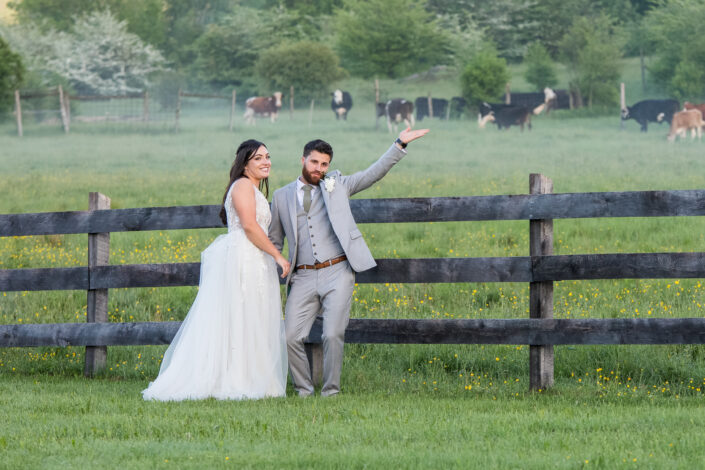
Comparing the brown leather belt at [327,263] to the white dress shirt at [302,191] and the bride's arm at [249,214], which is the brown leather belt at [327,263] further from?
the white dress shirt at [302,191]

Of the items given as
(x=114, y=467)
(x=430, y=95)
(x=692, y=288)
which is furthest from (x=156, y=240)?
(x=430, y=95)

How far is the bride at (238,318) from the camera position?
24.2 feet

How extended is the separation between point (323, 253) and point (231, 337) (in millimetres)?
960

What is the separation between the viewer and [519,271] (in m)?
7.57

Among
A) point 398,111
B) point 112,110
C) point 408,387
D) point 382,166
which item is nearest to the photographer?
point 382,166

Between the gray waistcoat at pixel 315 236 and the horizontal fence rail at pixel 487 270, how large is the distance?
56 centimetres

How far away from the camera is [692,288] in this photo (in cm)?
1252

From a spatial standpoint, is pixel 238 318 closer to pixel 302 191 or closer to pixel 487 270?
pixel 302 191

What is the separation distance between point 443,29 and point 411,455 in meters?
57.9

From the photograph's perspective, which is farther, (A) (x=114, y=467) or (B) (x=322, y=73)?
(B) (x=322, y=73)

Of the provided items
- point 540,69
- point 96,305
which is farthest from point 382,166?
point 540,69

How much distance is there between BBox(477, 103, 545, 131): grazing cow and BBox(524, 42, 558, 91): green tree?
20.6 ft

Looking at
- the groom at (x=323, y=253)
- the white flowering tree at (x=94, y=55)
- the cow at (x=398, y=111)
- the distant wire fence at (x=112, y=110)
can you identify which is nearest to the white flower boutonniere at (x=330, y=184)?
the groom at (x=323, y=253)

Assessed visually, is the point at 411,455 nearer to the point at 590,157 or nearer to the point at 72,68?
the point at 590,157
